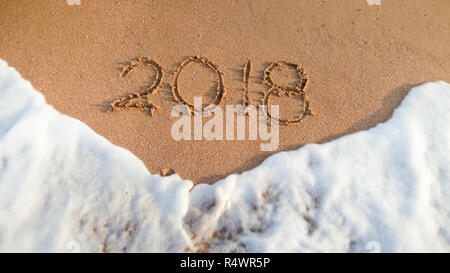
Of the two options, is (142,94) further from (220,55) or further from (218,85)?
(220,55)

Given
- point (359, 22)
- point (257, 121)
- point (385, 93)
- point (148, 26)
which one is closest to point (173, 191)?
point (257, 121)

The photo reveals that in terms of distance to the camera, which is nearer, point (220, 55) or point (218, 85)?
point (218, 85)

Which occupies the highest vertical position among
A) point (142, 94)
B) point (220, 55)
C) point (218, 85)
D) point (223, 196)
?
point (220, 55)

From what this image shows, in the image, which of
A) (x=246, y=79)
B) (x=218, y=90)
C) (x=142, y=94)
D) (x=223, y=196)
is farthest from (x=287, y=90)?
(x=142, y=94)

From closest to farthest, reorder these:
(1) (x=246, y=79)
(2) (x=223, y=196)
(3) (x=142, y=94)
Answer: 1. (2) (x=223, y=196)
2. (3) (x=142, y=94)
3. (1) (x=246, y=79)

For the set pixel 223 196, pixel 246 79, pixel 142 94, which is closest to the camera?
pixel 223 196
